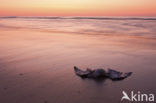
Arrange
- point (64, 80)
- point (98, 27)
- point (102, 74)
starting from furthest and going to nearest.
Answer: point (98, 27), point (102, 74), point (64, 80)

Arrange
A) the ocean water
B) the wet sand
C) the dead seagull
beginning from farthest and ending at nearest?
1. the ocean water
2. the dead seagull
3. the wet sand

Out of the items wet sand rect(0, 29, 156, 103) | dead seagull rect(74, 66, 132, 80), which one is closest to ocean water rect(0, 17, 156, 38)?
wet sand rect(0, 29, 156, 103)

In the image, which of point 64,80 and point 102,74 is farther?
point 102,74

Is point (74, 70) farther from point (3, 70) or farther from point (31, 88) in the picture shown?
point (3, 70)

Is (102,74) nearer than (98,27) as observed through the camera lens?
Yes

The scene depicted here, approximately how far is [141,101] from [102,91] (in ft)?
2.56

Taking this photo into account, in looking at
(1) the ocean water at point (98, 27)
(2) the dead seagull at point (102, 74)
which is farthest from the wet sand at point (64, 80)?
(1) the ocean water at point (98, 27)

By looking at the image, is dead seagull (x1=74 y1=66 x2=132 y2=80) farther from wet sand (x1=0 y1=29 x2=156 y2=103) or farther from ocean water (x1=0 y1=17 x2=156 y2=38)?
ocean water (x1=0 y1=17 x2=156 y2=38)

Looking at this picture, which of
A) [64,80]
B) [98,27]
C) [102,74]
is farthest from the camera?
[98,27]

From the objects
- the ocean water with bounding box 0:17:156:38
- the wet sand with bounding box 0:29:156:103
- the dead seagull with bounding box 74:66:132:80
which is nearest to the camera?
the wet sand with bounding box 0:29:156:103

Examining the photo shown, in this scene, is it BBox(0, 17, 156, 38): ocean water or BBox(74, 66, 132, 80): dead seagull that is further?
BBox(0, 17, 156, 38): ocean water

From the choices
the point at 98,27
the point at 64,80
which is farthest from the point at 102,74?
the point at 98,27

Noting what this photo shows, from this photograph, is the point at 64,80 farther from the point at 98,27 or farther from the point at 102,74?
the point at 98,27

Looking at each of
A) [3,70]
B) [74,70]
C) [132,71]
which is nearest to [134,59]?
[132,71]
